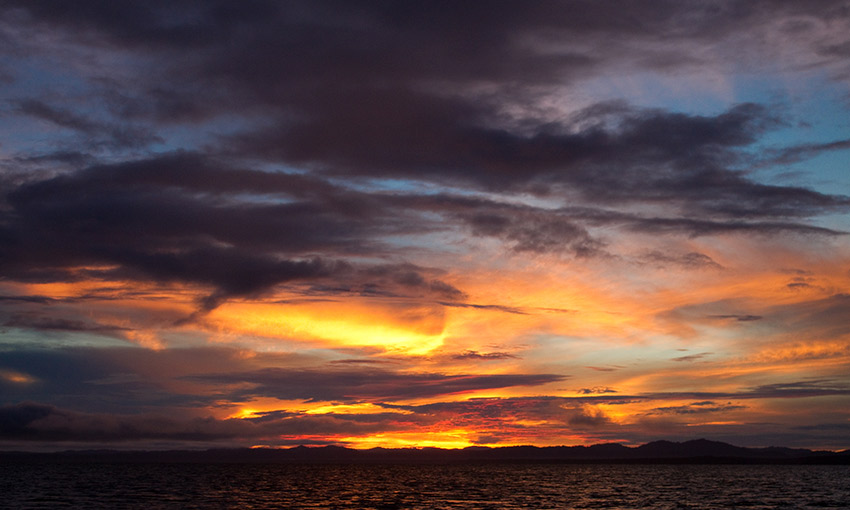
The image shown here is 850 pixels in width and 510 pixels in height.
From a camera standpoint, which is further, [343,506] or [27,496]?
[27,496]

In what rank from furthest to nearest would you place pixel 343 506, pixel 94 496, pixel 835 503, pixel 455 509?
1. pixel 94 496
2. pixel 835 503
3. pixel 343 506
4. pixel 455 509

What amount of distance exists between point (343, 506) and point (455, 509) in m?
18.0

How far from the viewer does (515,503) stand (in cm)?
10756

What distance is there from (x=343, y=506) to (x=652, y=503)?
48.2 metres

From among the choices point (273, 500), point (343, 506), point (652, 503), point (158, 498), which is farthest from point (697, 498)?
point (158, 498)

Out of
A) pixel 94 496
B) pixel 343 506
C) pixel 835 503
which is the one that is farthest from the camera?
pixel 94 496

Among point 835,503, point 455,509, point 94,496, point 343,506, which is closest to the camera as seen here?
point 455,509

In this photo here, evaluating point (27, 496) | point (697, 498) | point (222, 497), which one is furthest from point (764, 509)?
point (27, 496)

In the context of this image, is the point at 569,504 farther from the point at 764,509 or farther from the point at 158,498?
the point at 158,498

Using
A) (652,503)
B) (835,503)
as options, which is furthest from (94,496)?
(835,503)

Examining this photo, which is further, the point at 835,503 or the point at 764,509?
the point at 835,503

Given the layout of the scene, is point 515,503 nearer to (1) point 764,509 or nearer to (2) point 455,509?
(2) point 455,509

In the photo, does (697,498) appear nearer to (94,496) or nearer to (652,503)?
(652,503)

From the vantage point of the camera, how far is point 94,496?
120688mm
